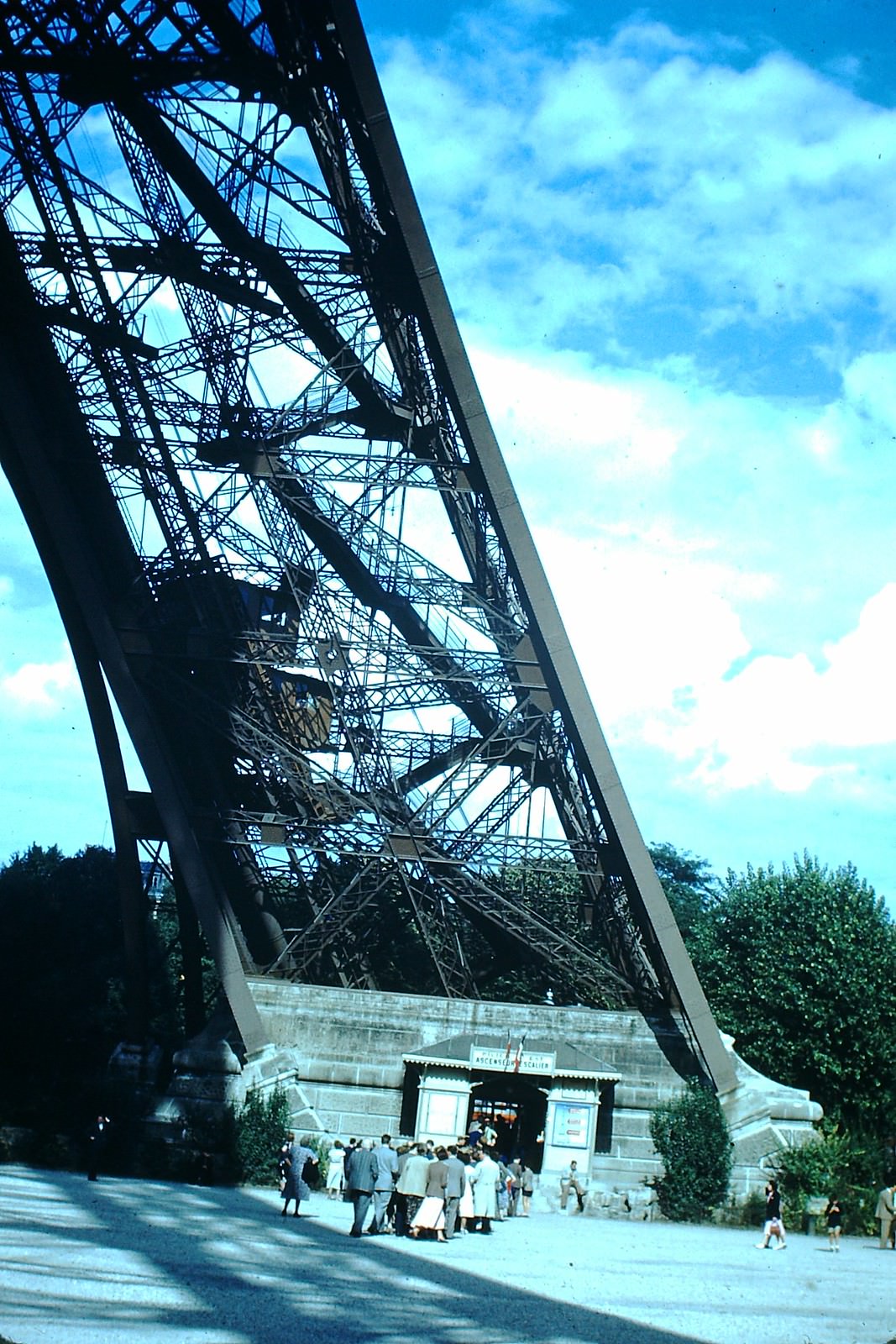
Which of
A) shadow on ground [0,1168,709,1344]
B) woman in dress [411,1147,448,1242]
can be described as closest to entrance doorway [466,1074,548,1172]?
woman in dress [411,1147,448,1242]

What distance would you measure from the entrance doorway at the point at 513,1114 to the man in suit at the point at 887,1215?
5.31m

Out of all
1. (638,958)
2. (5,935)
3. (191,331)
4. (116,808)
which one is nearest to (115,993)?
(5,935)

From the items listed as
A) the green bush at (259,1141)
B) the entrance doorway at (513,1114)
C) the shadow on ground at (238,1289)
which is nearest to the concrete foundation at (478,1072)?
the entrance doorway at (513,1114)

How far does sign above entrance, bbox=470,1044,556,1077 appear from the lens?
875 inches

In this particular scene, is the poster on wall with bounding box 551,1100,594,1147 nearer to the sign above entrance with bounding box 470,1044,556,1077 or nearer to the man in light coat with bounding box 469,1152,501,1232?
the sign above entrance with bounding box 470,1044,556,1077

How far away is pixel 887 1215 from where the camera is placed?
20281mm

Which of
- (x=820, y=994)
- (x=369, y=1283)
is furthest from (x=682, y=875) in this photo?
(x=369, y=1283)

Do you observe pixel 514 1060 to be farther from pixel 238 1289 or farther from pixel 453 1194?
pixel 238 1289

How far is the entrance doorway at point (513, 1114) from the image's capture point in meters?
23.5

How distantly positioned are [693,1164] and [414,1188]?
7.52 meters

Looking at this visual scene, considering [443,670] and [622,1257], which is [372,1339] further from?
[443,670]

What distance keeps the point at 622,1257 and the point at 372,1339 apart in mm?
7418

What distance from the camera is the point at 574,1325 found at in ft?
32.9

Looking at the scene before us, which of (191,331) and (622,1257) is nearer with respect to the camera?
(622,1257)
